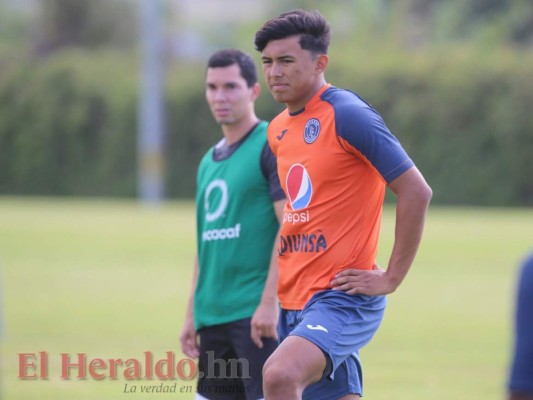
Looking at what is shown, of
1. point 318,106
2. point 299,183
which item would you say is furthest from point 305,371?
point 318,106

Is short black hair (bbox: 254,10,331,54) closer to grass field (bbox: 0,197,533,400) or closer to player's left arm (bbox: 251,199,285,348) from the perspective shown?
player's left arm (bbox: 251,199,285,348)

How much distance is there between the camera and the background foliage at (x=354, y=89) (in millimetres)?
39219

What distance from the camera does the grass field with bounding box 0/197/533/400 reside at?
10055 millimetres

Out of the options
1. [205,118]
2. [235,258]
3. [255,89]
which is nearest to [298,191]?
[235,258]

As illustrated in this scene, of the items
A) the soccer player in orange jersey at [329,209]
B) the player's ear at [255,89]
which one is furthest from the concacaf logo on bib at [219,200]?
the soccer player in orange jersey at [329,209]

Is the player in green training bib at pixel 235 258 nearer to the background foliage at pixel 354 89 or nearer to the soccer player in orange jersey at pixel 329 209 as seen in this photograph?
the soccer player in orange jersey at pixel 329 209

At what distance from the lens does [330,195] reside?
5105 millimetres

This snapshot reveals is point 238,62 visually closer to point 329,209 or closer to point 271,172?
point 271,172

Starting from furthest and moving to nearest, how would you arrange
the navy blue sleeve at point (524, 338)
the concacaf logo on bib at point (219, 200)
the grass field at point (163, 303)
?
the grass field at point (163, 303), the concacaf logo on bib at point (219, 200), the navy blue sleeve at point (524, 338)

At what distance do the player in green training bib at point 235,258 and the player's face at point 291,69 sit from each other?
889 millimetres

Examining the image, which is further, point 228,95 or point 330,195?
point 228,95

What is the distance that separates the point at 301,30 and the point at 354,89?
120 ft

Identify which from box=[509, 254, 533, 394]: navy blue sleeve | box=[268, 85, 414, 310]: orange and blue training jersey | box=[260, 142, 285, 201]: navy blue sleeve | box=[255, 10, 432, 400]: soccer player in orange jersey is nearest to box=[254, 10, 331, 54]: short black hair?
box=[255, 10, 432, 400]: soccer player in orange jersey

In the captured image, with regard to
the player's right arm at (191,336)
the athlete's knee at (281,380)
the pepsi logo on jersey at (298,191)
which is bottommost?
the player's right arm at (191,336)
